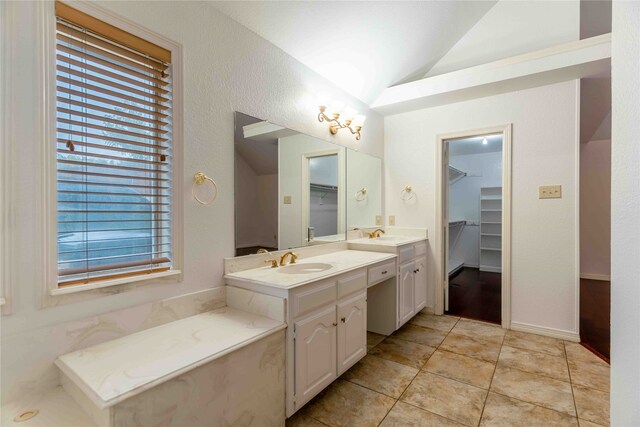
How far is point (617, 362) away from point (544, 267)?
228 cm

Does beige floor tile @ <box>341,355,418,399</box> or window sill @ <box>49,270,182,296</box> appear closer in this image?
window sill @ <box>49,270,182,296</box>

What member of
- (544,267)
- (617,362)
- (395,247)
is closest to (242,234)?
(395,247)

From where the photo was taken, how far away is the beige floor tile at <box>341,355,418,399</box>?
189 cm

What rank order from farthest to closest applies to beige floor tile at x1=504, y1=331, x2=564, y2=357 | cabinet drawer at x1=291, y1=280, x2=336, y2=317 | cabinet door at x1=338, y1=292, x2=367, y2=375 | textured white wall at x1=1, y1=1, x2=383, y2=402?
beige floor tile at x1=504, y1=331, x2=564, y2=357
cabinet door at x1=338, y1=292, x2=367, y2=375
cabinet drawer at x1=291, y1=280, x2=336, y2=317
textured white wall at x1=1, y1=1, x2=383, y2=402

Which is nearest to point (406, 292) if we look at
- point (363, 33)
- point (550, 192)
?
point (550, 192)

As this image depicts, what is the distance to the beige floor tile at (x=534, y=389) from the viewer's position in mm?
1743

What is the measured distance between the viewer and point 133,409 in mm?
955

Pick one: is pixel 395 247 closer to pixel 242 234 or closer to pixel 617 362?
pixel 242 234

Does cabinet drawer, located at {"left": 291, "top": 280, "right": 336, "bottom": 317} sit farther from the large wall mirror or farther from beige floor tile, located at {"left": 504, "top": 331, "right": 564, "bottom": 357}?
beige floor tile, located at {"left": 504, "top": 331, "right": 564, "bottom": 357}

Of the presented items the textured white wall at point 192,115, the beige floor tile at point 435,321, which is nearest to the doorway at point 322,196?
the textured white wall at point 192,115

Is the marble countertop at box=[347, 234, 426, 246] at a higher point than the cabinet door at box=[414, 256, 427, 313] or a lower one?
higher

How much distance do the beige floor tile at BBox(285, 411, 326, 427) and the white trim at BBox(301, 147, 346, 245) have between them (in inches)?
45.1

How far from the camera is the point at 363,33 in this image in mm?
2293

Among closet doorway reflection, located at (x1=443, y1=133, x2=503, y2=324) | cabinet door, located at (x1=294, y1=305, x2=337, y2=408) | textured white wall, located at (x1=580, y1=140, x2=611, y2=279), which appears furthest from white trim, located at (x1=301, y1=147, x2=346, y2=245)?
textured white wall, located at (x1=580, y1=140, x2=611, y2=279)
